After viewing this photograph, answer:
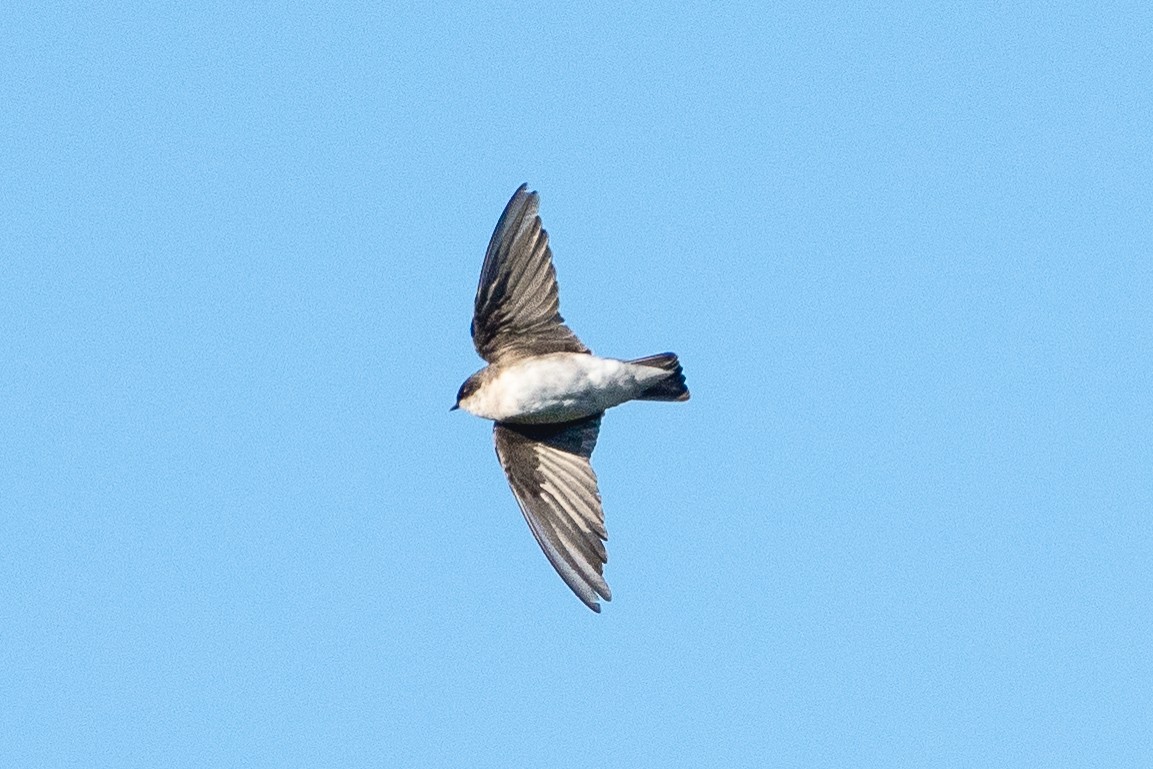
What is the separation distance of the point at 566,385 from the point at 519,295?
22.0 inches

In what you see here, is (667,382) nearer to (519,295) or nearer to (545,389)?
(545,389)

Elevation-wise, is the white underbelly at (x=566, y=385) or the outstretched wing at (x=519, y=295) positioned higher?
the outstretched wing at (x=519, y=295)

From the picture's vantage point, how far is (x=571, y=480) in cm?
1209

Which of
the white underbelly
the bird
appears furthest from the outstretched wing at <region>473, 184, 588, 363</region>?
→ the white underbelly

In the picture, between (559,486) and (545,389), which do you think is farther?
(559,486)

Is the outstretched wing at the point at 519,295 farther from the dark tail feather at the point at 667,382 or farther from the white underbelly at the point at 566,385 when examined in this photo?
the dark tail feather at the point at 667,382

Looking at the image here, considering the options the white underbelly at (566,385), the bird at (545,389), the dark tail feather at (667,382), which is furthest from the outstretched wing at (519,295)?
the dark tail feather at (667,382)

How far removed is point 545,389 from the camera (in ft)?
38.5

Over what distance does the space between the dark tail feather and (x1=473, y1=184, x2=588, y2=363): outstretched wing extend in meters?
0.38

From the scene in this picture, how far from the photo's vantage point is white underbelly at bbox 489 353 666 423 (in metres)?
11.7

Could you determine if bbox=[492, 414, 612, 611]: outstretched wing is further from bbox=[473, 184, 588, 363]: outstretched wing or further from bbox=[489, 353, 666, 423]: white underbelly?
bbox=[473, 184, 588, 363]: outstretched wing

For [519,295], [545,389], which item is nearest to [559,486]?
[545,389]

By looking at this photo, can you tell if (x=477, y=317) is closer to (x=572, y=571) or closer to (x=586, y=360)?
(x=586, y=360)

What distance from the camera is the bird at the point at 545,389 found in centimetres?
1170
